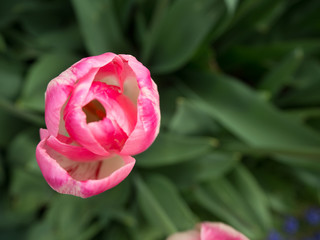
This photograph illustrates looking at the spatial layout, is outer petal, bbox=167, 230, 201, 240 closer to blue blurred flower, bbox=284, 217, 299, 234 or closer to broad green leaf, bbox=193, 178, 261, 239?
broad green leaf, bbox=193, 178, 261, 239

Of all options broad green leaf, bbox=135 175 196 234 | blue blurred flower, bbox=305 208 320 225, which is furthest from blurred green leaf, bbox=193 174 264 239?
blue blurred flower, bbox=305 208 320 225

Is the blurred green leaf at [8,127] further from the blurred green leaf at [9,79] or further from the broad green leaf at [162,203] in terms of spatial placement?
the broad green leaf at [162,203]

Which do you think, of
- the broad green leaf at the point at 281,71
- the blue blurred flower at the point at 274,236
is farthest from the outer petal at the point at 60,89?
the blue blurred flower at the point at 274,236

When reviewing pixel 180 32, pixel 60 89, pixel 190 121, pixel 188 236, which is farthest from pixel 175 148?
pixel 60 89

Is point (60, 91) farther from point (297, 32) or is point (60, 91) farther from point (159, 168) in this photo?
point (297, 32)

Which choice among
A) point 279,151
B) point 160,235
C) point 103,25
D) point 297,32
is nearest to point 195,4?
point 103,25

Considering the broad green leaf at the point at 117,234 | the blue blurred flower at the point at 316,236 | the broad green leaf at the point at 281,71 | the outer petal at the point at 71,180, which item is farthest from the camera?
the blue blurred flower at the point at 316,236
